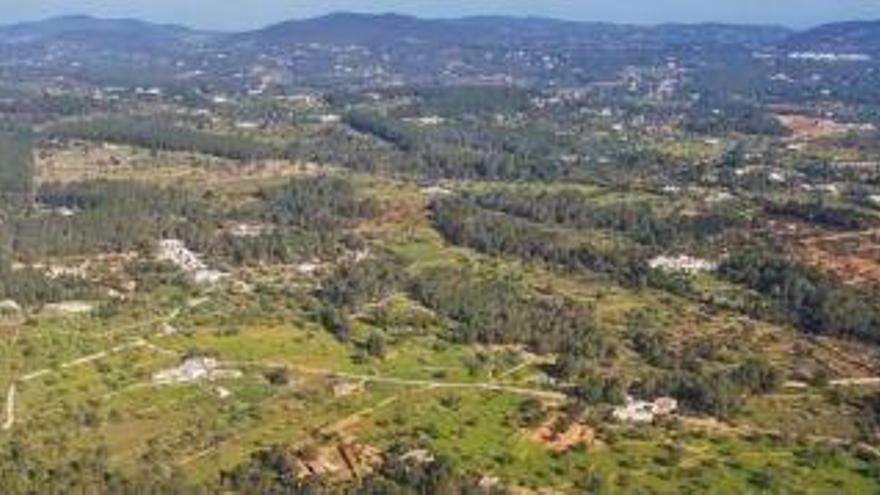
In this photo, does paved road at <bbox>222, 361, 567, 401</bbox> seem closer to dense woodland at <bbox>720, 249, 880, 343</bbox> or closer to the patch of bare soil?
the patch of bare soil

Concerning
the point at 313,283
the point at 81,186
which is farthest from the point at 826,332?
the point at 81,186

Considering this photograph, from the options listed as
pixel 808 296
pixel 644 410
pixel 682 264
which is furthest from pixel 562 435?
pixel 682 264

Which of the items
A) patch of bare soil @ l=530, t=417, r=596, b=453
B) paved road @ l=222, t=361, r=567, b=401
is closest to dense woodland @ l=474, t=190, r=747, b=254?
paved road @ l=222, t=361, r=567, b=401

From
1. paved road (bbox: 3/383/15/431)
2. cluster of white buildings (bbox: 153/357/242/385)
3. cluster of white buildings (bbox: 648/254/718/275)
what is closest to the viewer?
paved road (bbox: 3/383/15/431)

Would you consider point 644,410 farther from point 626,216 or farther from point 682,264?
point 626,216

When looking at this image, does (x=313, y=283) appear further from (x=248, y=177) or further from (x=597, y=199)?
(x=248, y=177)

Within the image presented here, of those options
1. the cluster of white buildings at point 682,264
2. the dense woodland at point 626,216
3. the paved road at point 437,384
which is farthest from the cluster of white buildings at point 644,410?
the dense woodland at point 626,216

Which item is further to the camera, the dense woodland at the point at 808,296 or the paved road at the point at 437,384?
the dense woodland at the point at 808,296

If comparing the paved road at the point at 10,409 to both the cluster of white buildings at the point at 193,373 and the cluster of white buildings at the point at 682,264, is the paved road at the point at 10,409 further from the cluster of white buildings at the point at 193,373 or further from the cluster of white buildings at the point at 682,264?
the cluster of white buildings at the point at 682,264

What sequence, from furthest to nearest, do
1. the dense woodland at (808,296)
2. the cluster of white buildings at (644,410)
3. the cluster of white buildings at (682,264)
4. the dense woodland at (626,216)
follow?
1. the dense woodland at (626,216)
2. the cluster of white buildings at (682,264)
3. the dense woodland at (808,296)
4. the cluster of white buildings at (644,410)
